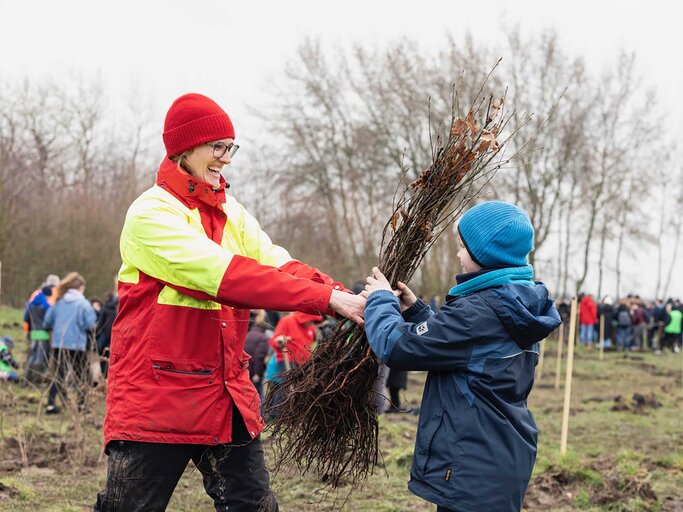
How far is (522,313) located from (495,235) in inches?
11.9

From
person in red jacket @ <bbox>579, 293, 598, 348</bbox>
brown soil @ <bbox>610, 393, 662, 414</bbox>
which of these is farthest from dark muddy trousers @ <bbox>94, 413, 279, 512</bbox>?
A: person in red jacket @ <bbox>579, 293, 598, 348</bbox>

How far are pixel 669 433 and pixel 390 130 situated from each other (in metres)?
19.1

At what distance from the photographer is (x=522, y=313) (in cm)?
278

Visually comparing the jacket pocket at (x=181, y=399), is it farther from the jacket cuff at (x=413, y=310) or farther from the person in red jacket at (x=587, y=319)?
the person in red jacket at (x=587, y=319)

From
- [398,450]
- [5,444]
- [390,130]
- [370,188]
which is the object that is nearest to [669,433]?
[398,450]

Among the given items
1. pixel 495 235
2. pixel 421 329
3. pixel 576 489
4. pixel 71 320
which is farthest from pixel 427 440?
pixel 71 320

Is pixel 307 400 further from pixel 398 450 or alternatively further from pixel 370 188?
pixel 370 188

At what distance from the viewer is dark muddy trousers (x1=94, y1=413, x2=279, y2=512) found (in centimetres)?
285

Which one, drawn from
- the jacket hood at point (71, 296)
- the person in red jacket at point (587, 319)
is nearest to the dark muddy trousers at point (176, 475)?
the jacket hood at point (71, 296)

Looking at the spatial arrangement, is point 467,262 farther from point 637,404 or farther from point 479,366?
point 637,404

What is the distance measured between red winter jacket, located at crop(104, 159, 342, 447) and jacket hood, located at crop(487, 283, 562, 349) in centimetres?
61

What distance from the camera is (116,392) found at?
2.91 m

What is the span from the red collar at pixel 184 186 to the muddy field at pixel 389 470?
1.11 m

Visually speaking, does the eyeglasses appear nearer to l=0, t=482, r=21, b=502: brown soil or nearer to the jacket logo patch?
the jacket logo patch
